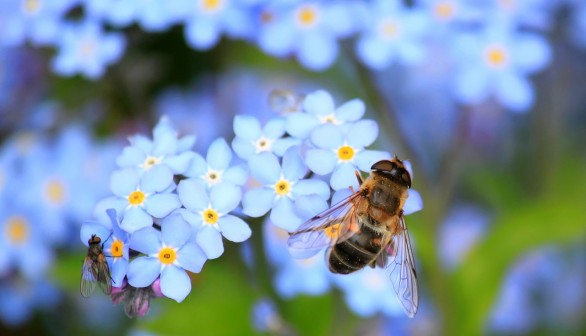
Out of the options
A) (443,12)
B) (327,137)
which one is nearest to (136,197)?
(327,137)

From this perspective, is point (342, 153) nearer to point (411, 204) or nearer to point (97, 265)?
point (411, 204)

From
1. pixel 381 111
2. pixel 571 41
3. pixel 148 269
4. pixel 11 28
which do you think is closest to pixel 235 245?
pixel 381 111

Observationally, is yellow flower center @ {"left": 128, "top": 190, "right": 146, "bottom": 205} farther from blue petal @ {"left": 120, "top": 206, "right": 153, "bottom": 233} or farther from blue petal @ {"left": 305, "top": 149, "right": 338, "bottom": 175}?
blue petal @ {"left": 305, "top": 149, "right": 338, "bottom": 175}

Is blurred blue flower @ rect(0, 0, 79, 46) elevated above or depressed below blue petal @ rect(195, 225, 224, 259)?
below

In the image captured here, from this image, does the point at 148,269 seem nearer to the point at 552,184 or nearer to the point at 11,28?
the point at 11,28

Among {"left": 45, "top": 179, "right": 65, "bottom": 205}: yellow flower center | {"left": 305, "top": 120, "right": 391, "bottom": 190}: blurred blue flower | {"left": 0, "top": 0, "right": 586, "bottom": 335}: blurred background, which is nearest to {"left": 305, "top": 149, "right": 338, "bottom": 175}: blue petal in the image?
{"left": 305, "top": 120, "right": 391, "bottom": 190}: blurred blue flower

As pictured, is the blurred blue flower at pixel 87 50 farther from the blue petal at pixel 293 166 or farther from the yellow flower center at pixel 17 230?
the blue petal at pixel 293 166

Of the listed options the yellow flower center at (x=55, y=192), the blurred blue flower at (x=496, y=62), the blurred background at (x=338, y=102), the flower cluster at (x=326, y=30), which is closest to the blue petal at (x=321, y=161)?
the blurred background at (x=338, y=102)
